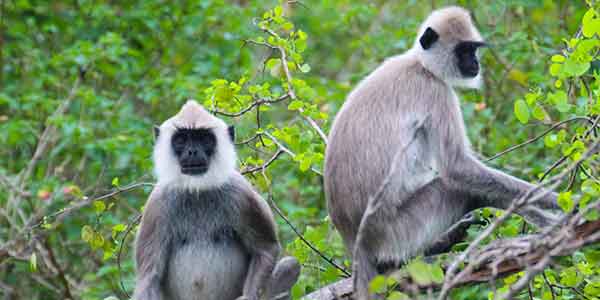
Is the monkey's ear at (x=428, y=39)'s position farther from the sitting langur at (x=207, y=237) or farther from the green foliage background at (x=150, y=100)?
the sitting langur at (x=207, y=237)

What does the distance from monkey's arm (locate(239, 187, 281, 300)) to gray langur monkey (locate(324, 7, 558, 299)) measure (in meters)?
0.52

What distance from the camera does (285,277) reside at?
5238mm

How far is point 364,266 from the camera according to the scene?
4941mm

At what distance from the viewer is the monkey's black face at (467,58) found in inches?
210

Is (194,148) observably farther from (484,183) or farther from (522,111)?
(522,111)

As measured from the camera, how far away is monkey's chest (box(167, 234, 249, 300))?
5484 mm

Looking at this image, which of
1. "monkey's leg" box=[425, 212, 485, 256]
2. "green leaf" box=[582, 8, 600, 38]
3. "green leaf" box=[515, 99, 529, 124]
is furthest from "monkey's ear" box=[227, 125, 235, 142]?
"green leaf" box=[582, 8, 600, 38]

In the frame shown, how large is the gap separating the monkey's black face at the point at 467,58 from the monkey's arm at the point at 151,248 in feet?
6.19

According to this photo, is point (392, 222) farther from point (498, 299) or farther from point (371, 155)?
point (498, 299)

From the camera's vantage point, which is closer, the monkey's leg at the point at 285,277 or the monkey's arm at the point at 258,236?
the monkey's leg at the point at 285,277

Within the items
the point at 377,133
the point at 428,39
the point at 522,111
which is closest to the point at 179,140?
the point at 377,133

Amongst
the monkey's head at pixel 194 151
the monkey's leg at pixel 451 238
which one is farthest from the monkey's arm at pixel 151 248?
the monkey's leg at pixel 451 238

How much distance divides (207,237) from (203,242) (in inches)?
1.5

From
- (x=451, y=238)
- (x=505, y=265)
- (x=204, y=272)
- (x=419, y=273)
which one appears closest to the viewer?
(x=419, y=273)
